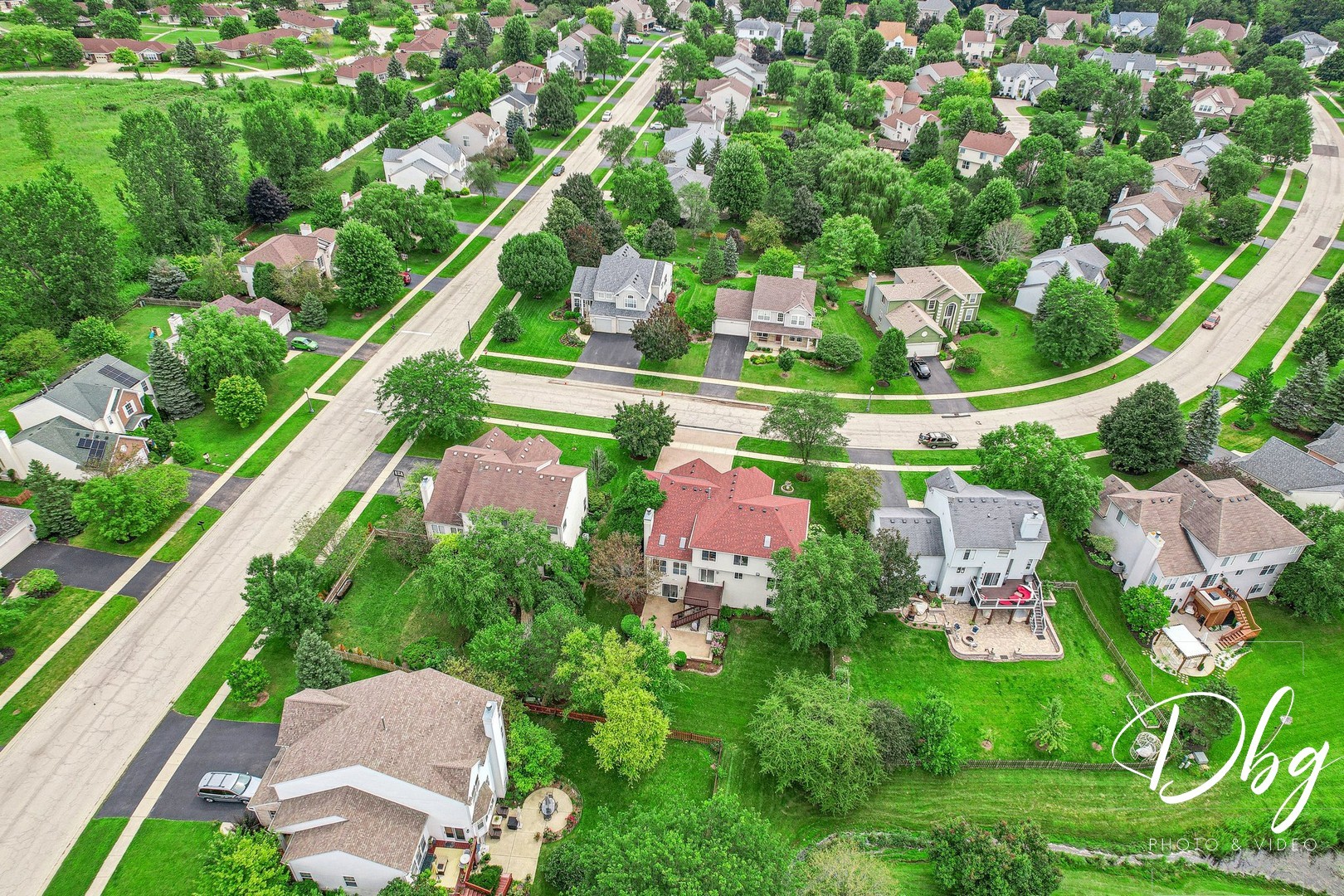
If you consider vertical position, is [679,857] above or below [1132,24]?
below

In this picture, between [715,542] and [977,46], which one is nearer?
[715,542]

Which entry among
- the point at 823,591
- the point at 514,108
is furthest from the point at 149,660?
the point at 514,108

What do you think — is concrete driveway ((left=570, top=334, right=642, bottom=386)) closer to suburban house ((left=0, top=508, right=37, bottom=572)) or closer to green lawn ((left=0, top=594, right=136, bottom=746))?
green lawn ((left=0, top=594, right=136, bottom=746))

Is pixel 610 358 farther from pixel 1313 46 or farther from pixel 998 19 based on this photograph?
pixel 1313 46

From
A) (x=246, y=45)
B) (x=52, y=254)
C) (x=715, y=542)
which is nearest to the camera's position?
(x=715, y=542)

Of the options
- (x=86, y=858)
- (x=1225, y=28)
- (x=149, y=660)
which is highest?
(x=1225, y=28)

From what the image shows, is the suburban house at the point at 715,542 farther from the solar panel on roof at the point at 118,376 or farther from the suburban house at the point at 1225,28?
the suburban house at the point at 1225,28
